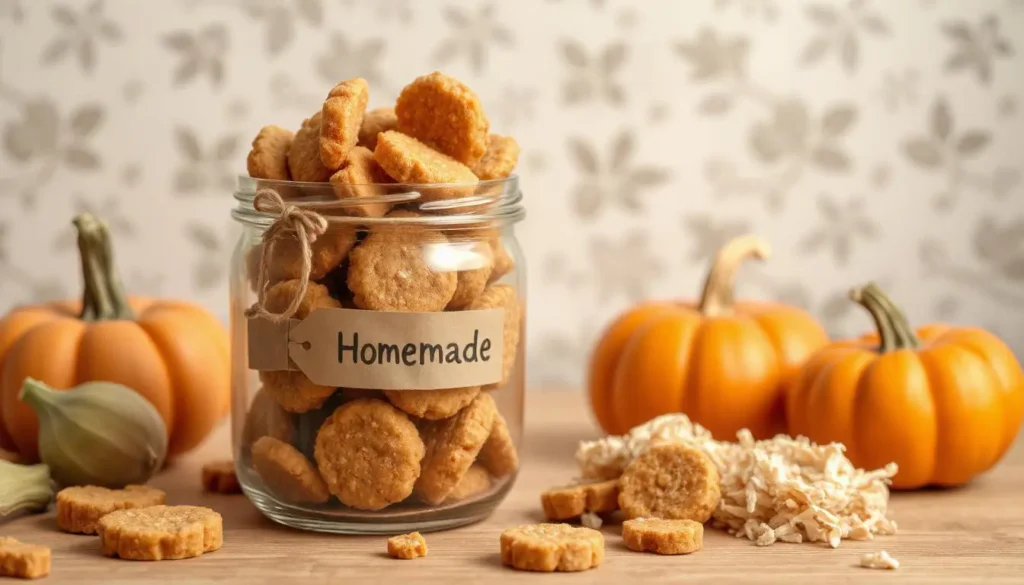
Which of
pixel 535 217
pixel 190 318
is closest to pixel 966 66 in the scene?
pixel 535 217

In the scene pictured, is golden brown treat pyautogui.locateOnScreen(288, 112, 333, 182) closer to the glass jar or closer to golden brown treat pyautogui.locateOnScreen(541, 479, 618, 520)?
the glass jar

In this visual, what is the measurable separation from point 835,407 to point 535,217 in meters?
0.89

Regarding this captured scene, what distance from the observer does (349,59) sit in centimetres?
213

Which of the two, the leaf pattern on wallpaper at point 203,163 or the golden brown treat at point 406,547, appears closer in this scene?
the golden brown treat at point 406,547

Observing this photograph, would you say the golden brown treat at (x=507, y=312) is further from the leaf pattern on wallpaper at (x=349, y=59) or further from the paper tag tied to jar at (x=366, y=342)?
the leaf pattern on wallpaper at (x=349, y=59)

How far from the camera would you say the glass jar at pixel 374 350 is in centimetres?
113

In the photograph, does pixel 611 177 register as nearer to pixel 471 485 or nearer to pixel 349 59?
pixel 349 59

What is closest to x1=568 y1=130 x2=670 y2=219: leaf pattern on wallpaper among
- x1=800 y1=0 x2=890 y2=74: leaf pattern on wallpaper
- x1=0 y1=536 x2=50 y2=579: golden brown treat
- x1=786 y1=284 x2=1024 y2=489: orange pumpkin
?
x1=800 y1=0 x2=890 y2=74: leaf pattern on wallpaper

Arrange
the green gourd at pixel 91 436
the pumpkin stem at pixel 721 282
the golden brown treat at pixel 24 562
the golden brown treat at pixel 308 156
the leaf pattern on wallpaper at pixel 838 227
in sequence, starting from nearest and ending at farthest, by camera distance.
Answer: the golden brown treat at pixel 24 562
the golden brown treat at pixel 308 156
the green gourd at pixel 91 436
the pumpkin stem at pixel 721 282
the leaf pattern on wallpaper at pixel 838 227

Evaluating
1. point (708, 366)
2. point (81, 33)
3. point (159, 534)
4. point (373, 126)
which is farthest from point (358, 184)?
point (81, 33)

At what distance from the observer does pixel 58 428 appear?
1.33 meters

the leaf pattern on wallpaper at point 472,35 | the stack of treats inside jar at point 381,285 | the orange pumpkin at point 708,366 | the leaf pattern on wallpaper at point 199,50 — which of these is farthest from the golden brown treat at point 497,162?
the leaf pattern on wallpaper at point 199,50

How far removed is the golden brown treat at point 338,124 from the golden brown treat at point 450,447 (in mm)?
266

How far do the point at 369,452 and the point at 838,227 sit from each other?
1.39 meters
